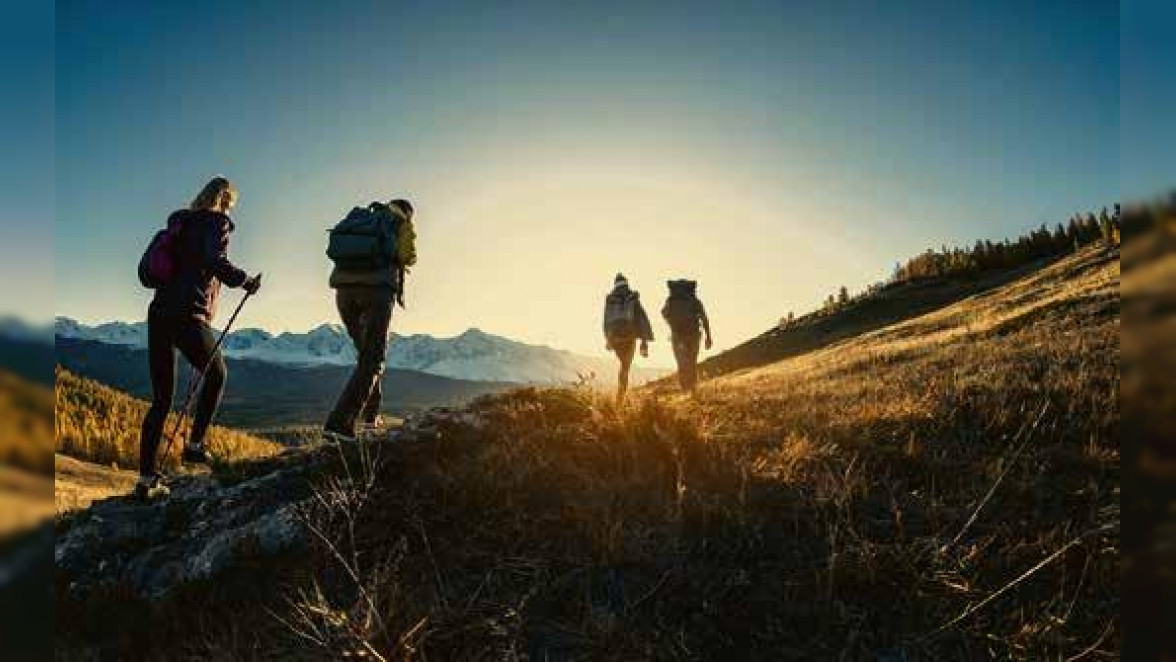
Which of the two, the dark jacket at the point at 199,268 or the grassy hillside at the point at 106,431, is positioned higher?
the dark jacket at the point at 199,268

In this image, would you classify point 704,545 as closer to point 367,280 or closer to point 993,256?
point 367,280

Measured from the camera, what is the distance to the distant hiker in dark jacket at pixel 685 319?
14.4 meters

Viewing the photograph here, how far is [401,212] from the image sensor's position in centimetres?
740

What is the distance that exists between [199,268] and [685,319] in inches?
393

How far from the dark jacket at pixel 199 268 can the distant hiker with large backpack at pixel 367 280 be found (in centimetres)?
115

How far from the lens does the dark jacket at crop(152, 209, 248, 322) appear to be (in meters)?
5.61

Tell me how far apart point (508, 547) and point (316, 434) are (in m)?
3.54

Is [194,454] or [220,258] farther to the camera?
[194,454]

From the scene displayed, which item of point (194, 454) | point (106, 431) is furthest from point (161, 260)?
point (106, 431)

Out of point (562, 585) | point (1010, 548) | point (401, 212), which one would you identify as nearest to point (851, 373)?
point (401, 212)

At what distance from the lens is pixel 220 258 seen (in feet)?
19.2

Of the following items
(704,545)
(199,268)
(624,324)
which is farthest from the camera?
(624,324)

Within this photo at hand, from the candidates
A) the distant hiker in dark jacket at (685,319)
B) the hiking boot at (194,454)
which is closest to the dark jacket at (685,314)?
the distant hiker in dark jacket at (685,319)

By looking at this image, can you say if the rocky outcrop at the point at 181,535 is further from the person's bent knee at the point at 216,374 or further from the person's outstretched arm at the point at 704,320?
the person's outstretched arm at the point at 704,320
